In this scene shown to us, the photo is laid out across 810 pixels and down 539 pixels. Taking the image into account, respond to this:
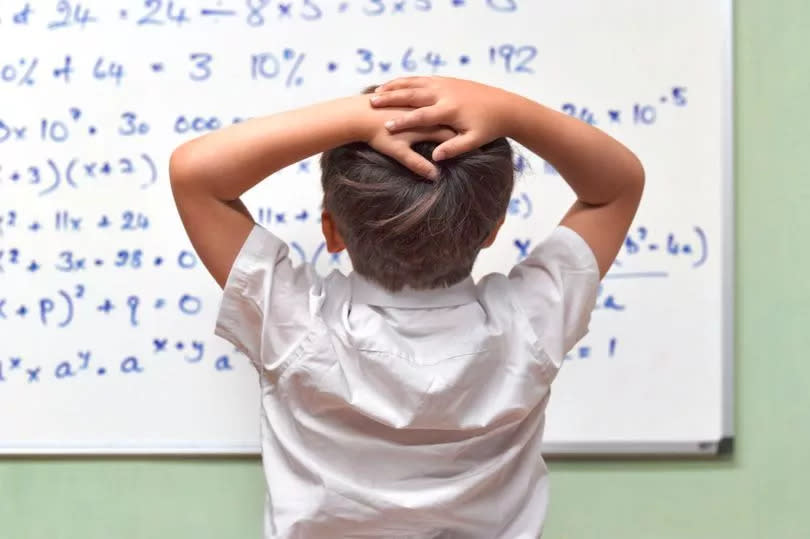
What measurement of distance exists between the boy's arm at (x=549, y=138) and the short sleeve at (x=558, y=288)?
2 cm

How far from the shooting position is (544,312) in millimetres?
744

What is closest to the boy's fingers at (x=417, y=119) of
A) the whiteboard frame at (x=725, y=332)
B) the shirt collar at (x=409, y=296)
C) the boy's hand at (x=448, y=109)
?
the boy's hand at (x=448, y=109)

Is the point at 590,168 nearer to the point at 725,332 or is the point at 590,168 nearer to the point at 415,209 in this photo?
the point at 415,209

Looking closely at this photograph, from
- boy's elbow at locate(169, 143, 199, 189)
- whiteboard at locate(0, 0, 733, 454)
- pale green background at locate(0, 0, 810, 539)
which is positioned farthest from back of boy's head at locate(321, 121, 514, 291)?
pale green background at locate(0, 0, 810, 539)

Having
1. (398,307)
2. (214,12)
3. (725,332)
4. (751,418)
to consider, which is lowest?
(751,418)

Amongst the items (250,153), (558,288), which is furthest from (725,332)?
(250,153)

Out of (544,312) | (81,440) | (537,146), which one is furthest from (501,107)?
(81,440)

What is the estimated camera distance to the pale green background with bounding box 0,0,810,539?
111 cm

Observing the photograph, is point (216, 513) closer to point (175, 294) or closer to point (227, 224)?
point (175, 294)

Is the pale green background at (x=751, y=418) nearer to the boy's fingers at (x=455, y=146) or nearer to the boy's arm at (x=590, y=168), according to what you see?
the boy's arm at (x=590, y=168)

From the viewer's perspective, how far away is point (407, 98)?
2.22 feet

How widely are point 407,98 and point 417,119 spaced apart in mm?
23

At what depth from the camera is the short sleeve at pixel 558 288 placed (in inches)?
29.2

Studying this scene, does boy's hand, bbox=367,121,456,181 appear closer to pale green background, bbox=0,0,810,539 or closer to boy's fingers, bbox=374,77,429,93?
boy's fingers, bbox=374,77,429,93
